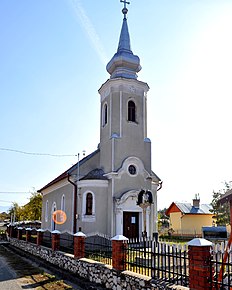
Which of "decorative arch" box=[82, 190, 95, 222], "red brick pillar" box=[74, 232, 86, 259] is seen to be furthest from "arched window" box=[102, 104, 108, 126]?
"red brick pillar" box=[74, 232, 86, 259]

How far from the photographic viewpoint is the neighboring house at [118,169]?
61.9 ft

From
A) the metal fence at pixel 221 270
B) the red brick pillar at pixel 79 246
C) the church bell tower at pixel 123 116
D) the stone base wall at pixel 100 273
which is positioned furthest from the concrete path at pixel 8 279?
A: the church bell tower at pixel 123 116

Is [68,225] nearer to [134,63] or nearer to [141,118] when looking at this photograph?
[141,118]

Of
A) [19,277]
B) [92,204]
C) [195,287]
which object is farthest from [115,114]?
[195,287]

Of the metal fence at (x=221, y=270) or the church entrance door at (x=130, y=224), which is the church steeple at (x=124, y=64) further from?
the metal fence at (x=221, y=270)

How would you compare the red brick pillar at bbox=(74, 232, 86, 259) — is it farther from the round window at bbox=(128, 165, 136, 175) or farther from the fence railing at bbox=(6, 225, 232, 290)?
the round window at bbox=(128, 165, 136, 175)

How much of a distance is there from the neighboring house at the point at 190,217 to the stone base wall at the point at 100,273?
25480 mm

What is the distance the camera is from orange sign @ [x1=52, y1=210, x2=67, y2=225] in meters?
22.4

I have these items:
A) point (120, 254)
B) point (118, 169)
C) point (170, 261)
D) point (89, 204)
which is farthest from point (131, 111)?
point (170, 261)

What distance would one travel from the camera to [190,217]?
125 feet

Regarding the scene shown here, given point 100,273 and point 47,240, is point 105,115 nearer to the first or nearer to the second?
point 47,240

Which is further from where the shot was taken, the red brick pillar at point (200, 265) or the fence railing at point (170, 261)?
the fence railing at point (170, 261)

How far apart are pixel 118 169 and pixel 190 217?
22071mm

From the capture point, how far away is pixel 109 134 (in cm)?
2023
